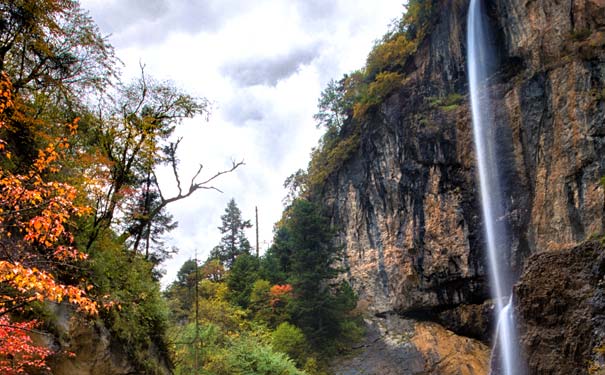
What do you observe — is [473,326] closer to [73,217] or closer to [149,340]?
[149,340]

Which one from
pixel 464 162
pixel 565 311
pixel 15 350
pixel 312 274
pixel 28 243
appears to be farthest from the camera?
pixel 312 274

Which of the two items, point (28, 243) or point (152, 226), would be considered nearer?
point (28, 243)

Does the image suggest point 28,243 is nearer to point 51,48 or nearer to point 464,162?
point 51,48

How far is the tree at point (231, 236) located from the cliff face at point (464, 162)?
1789 centimetres

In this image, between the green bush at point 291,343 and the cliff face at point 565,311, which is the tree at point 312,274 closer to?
the green bush at point 291,343

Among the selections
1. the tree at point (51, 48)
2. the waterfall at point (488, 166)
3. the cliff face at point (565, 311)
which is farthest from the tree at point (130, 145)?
the waterfall at point (488, 166)

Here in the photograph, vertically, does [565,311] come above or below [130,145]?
below

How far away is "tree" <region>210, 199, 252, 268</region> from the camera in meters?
44.2

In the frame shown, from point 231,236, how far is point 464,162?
31.3 m

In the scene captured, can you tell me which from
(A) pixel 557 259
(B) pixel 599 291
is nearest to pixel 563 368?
(B) pixel 599 291

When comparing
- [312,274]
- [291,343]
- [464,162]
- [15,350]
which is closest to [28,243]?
[15,350]

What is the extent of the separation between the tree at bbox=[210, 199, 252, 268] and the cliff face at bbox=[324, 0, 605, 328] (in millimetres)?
17889

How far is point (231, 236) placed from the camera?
47.5 m

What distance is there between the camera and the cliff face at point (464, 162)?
16828 millimetres
